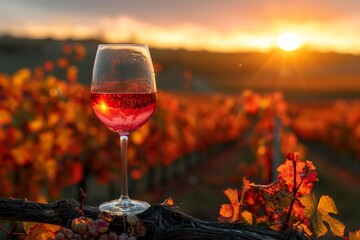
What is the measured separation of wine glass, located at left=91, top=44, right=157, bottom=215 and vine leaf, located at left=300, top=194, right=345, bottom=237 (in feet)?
2.17

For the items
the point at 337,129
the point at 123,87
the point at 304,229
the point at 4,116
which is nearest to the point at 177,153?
the point at 337,129

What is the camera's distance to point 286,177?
1.61 metres

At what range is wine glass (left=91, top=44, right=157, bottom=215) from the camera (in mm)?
1924

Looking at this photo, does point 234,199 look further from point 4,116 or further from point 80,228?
point 4,116

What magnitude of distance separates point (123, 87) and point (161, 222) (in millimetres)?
675

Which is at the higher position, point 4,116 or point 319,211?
point 319,211

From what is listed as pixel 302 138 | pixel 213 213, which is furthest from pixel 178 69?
pixel 213 213

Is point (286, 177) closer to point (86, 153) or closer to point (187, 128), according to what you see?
point (86, 153)

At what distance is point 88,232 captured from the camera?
4.61 feet

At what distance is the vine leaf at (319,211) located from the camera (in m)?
1.52

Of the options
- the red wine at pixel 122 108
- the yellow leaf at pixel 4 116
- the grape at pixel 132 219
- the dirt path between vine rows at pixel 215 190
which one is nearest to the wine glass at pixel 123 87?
the red wine at pixel 122 108

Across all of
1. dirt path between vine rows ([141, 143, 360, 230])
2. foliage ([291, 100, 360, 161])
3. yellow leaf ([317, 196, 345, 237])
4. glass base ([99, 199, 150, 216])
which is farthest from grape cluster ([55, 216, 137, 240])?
foliage ([291, 100, 360, 161])

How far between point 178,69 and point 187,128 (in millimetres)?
68922

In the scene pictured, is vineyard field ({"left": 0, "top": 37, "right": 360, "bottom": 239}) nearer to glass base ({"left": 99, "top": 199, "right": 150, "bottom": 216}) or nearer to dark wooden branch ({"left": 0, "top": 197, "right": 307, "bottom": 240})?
dark wooden branch ({"left": 0, "top": 197, "right": 307, "bottom": 240})
